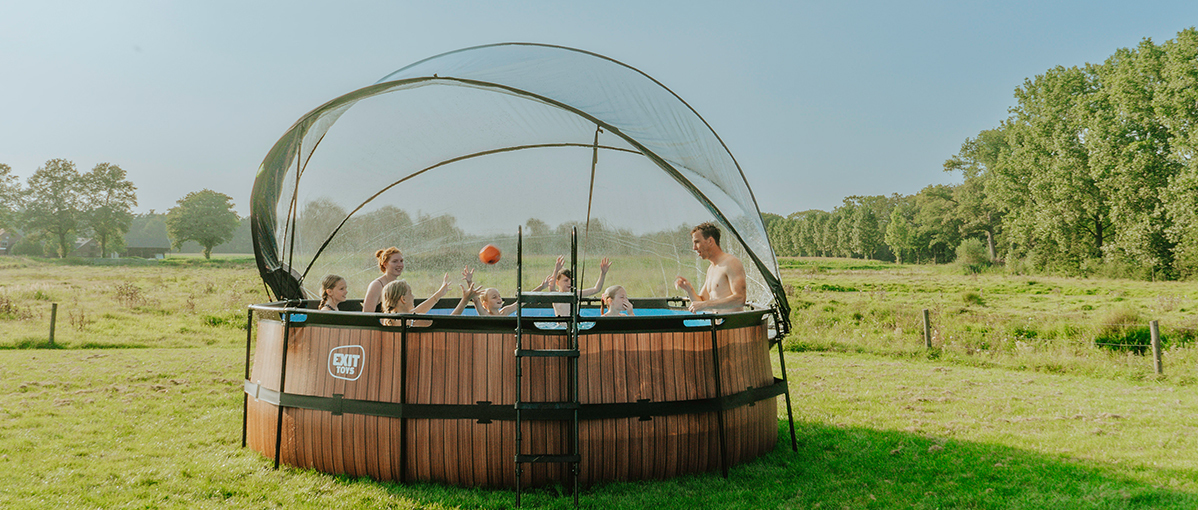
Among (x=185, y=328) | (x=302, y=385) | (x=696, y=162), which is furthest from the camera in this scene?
(x=185, y=328)

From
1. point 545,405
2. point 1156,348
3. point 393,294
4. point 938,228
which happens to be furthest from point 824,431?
point 938,228

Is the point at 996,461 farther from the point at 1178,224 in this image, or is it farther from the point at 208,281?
the point at 208,281

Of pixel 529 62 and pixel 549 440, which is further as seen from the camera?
pixel 529 62

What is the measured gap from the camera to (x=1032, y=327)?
53.6 feet

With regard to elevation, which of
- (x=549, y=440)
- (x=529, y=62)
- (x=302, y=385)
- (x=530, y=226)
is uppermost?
(x=529, y=62)

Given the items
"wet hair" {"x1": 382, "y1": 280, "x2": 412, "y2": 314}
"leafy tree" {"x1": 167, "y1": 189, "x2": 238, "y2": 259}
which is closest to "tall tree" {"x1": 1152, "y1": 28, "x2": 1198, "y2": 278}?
"wet hair" {"x1": 382, "y1": 280, "x2": 412, "y2": 314}

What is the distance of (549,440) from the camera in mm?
4246

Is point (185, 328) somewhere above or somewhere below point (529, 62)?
below

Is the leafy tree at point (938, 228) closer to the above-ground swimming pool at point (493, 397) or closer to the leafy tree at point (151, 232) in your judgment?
the above-ground swimming pool at point (493, 397)

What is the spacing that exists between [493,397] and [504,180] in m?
3.63

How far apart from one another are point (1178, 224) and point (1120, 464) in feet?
109

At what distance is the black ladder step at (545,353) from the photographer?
13.4 ft

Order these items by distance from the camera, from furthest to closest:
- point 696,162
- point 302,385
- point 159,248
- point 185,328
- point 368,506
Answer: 1. point 159,248
2. point 185,328
3. point 696,162
4. point 302,385
5. point 368,506

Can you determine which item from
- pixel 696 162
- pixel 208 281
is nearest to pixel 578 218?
pixel 696 162
